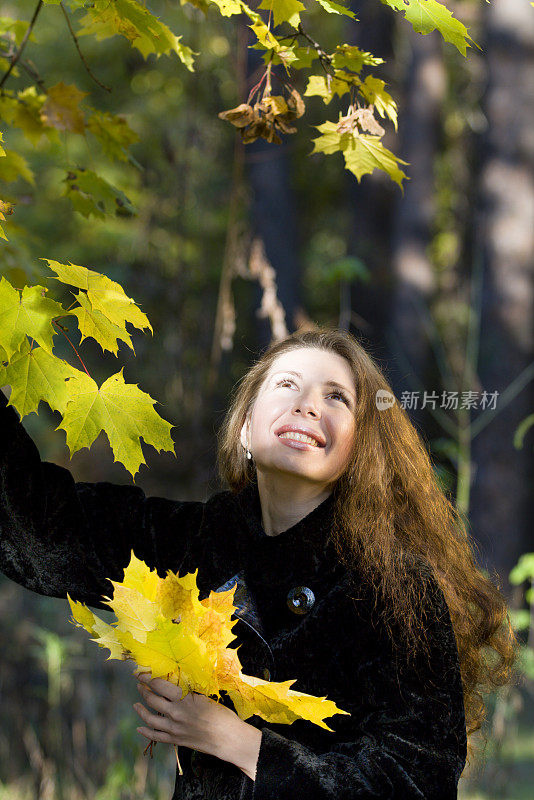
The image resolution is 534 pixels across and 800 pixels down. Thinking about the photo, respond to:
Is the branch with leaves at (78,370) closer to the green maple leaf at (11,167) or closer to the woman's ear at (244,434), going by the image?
the woman's ear at (244,434)

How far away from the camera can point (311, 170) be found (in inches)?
527

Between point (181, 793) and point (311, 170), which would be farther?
point (311, 170)

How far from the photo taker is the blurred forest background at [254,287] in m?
3.92

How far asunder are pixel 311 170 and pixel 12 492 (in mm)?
12273

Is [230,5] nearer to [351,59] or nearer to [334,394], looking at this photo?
[351,59]

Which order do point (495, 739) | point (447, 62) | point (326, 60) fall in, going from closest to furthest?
point (326, 60) < point (495, 739) < point (447, 62)

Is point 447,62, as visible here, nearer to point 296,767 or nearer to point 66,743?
point 66,743

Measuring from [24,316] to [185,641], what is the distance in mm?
618

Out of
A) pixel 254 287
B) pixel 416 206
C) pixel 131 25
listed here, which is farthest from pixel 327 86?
pixel 416 206

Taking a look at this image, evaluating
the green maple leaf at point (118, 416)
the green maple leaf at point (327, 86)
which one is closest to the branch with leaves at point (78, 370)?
the green maple leaf at point (118, 416)

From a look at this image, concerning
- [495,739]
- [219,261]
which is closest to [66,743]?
[495,739]

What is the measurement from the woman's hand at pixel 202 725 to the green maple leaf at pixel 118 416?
15.6 inches

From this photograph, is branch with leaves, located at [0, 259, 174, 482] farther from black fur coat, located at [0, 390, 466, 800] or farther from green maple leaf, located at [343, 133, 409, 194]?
green maple leaf, located at [343, 133, 409, 194]

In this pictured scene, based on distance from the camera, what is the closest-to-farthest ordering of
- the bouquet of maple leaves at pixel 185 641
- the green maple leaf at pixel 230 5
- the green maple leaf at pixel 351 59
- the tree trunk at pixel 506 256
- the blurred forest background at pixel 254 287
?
the bouquet of maple leaves at pixel 185 641
the green maple leaf at pixel 230 5
the green maple leaf at pixel 351 59
the blurred forest background at pixel 254 287
the tree trunk at pixel 506 256
